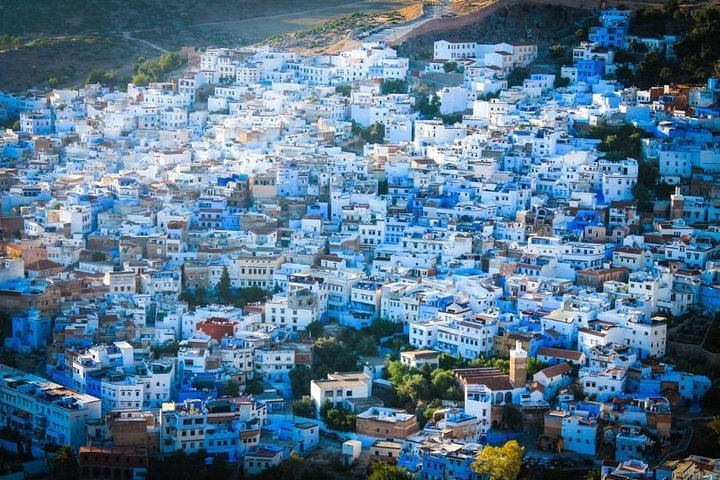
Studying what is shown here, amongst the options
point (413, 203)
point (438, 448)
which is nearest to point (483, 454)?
point (438, 448)

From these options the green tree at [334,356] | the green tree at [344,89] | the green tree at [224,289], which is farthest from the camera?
the green tree at [344,89]

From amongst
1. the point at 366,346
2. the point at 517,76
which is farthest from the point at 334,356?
the point at 517,76

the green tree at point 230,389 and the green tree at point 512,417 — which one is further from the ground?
the green tree at point 230,389

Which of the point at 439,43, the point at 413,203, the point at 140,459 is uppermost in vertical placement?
the point at 439,43

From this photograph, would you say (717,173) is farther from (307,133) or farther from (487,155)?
(307,133)

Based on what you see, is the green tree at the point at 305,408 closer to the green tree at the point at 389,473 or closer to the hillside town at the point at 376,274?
the hillside town at the point at 376,274

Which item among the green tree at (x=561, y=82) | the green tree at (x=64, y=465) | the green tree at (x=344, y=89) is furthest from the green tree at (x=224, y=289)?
the green tree at (x=561, y=82)

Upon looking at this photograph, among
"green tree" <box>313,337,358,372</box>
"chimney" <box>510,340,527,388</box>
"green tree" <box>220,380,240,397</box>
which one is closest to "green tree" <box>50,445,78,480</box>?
"green tree" <box>220,380,240,397</box>
